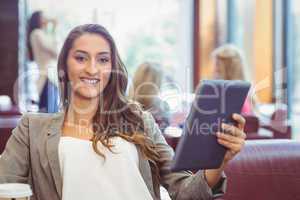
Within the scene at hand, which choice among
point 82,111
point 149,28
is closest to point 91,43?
point 82,111

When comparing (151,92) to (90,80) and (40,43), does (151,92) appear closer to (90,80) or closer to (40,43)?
(90,80)

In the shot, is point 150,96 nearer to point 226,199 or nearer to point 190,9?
point 226,199

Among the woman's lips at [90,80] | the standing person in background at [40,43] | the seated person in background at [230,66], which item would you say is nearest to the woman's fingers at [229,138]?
the woman's lips at [90,80]

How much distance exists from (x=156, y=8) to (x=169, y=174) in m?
6.94

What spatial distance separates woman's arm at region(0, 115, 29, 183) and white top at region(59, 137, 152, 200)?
0.13 metres

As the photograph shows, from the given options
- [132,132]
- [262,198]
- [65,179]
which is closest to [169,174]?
[132,132]

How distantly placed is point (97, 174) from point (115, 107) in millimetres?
255

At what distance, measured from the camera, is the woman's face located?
1640 millimetres

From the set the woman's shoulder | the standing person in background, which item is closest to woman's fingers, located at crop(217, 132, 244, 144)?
the woman's shoulder

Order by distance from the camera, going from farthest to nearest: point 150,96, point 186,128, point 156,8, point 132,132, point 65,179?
point 156,8 < point 150,96 < point 132,132 < point 65,179 < point 186,128

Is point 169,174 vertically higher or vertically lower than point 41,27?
lower

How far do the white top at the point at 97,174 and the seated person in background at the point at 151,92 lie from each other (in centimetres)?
196

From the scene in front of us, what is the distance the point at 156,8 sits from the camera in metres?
8.41

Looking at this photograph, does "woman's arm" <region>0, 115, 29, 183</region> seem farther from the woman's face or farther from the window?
the window
